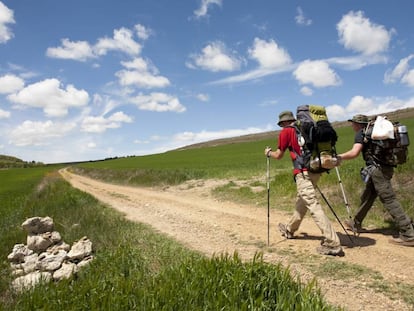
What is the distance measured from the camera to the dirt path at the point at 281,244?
209 inches

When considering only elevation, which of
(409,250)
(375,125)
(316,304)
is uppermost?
(375,125)

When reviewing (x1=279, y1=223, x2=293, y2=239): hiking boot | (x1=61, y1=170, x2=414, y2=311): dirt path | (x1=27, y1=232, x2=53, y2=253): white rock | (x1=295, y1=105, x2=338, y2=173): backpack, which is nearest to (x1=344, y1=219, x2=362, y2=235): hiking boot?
(x1=61, y1=170, x2=414, y2=311): dirt path

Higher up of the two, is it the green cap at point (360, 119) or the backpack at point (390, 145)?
the green cap at point (360, 119)

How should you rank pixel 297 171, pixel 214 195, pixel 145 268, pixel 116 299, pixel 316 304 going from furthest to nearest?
pixel 214 195
pixel 297 171
pixel 145 268
pixel 116 299
pixel 316 304

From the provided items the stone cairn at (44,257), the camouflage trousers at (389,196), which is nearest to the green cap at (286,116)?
the camouflage trousers at (389,196)

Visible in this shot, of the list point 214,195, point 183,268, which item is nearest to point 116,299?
point 183,268

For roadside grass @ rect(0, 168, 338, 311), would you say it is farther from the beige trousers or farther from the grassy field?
the beige trousers

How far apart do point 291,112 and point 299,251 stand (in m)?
2.86

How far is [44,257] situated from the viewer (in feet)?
24.6

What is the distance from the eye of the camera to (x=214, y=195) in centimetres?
1700

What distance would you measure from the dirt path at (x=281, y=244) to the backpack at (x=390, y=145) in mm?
1750

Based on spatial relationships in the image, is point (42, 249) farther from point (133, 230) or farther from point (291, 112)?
point (291, 112)

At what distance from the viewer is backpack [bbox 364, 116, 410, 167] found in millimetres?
7156

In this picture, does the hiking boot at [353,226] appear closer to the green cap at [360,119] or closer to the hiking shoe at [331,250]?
the hiking shoe at [331,250]
